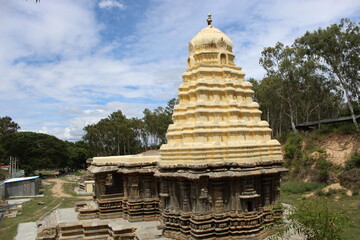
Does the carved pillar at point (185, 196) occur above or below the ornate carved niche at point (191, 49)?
below

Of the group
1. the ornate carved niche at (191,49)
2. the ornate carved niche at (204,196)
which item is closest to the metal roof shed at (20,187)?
the ornate carved niche at (191,49)

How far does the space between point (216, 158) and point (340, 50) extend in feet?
68.8

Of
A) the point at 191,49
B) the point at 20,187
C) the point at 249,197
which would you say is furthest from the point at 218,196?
the point at 20,187

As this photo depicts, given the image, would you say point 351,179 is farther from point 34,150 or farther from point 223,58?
point 34,150

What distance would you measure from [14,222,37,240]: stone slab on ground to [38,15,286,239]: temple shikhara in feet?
18.7

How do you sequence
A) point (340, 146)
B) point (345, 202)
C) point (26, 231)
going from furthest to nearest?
point (340, 146) < point (345, 202) < point (26, 231)

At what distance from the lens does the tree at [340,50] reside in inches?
1017

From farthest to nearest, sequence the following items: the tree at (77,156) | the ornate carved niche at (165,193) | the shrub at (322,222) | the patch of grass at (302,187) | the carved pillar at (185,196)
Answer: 1. the tree at (77,156)
2. the patch of grass at (302,187)
3. the ornate carved niche at (165,193)
4. the carved pillar at (185,196)
5. the shrub at (322,222)

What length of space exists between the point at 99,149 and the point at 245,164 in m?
52.1

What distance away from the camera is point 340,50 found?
26391mm

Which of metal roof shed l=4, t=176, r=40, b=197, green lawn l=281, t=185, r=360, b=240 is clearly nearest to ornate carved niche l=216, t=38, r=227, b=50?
green lawn l=281, t=185, r=360, b=240

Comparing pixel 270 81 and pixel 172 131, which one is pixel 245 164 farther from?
pixel 270 81

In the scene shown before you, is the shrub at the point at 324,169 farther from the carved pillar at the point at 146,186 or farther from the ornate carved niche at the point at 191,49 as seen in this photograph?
the ornate carved niche at the point at 191,49

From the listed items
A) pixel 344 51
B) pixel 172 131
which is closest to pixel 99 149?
pixel 344 51
